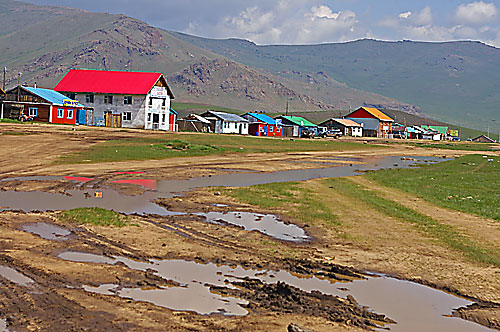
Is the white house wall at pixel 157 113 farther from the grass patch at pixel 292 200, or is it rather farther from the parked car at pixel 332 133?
the grass patch at pixel 292 200

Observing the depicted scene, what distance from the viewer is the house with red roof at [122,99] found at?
7994cm

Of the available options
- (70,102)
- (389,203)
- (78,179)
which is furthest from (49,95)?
(389,203)

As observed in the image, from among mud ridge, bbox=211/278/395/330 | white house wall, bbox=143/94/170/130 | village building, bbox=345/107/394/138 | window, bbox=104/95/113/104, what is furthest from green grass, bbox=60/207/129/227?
village building, bbox=345/107/394/138

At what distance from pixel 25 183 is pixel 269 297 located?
16.4m

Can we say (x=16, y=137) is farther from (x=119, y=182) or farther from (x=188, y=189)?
(x=188, y=189)

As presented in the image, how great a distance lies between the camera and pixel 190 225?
48.8ft

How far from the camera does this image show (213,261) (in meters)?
11.3

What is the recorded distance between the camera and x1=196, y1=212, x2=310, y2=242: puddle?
14320mm

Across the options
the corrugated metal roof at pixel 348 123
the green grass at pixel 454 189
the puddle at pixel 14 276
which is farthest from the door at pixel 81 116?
the corrugated metal roof at pixel 348 123

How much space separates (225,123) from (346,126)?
61.3 m

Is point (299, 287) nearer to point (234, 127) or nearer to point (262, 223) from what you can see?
point (262, 223)

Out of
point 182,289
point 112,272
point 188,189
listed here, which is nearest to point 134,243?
point 112,272

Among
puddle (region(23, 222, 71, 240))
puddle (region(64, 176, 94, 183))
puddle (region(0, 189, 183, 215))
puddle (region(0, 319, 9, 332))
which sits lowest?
puddle (region(64, 176, 94, 183))

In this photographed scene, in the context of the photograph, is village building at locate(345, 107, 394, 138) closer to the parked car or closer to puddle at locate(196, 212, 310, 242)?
the parked car
